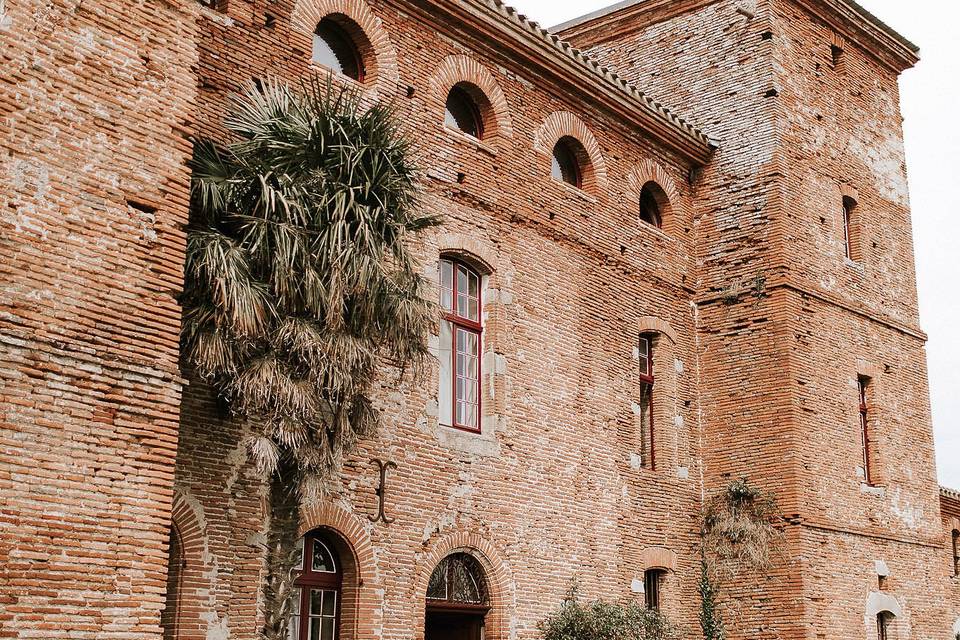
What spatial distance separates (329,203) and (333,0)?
4310 millimetres

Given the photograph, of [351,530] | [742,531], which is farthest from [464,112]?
[742,531]

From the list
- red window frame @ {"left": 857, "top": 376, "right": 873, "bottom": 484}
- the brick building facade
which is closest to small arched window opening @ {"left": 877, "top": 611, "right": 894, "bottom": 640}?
the brick building facade

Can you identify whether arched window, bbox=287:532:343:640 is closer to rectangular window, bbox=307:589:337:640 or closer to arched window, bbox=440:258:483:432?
rectangular window, bbox=307:589:337:640

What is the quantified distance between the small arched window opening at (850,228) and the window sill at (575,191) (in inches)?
228

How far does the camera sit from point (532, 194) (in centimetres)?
1678

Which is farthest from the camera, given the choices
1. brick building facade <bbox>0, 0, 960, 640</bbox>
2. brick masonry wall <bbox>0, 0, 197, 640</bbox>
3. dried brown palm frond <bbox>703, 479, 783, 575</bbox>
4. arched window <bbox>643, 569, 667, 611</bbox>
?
dried brown palm frond <bbox>703, 479, 783, 575</bbox>

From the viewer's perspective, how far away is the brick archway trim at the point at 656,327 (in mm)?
18391

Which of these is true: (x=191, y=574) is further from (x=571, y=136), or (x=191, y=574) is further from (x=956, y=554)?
(x=956, y=554)

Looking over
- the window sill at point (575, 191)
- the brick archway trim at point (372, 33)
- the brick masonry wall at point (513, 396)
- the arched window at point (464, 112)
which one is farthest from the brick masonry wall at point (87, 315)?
the window sill at point (575, 191)

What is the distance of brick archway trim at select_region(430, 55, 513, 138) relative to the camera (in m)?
15.7

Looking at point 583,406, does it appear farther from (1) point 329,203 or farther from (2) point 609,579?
(1) point 329,203

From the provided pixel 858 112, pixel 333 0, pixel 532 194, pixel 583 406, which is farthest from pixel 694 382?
pixel 333 0

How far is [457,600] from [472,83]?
707 centimetres

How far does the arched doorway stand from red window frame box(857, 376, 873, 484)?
27.2 ft
